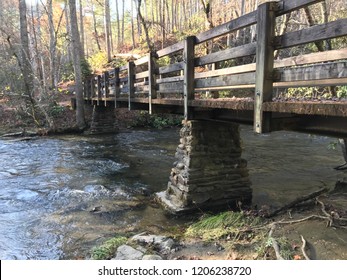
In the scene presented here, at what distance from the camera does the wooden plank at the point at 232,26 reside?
4496mm

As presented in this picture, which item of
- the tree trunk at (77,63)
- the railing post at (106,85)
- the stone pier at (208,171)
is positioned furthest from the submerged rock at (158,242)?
the tree trunk at (77,63)

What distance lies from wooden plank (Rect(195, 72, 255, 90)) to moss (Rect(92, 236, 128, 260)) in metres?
3.04

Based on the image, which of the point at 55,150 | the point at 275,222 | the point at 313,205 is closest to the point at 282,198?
the point at 313,205

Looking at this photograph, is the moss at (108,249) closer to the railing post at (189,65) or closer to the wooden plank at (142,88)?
the railing post at (189,65)

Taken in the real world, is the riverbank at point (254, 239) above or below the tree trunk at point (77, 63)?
below

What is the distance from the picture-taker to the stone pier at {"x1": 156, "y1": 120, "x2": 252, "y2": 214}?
23.2 feet

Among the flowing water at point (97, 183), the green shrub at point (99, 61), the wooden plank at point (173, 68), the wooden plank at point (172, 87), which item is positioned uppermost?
the green shrub at point (99, 61)

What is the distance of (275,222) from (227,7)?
26.7m

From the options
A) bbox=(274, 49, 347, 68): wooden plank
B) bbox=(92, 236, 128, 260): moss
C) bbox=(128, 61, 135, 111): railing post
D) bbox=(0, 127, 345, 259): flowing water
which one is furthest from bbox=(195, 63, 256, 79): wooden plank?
bbox=(128, 61, 135, 111): railing post

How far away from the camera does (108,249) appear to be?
16.6ft

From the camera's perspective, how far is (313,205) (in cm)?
620

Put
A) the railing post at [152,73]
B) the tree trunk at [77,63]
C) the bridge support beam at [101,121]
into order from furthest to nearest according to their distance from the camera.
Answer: the bridge support beam at [101,121], the tree trunk at [77,63], the railing post at [152,73]

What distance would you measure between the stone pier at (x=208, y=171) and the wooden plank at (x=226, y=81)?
50.4 inches

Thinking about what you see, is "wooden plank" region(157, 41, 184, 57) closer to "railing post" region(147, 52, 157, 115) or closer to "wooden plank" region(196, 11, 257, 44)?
"railing post" region(147, 52, 157, 115)
